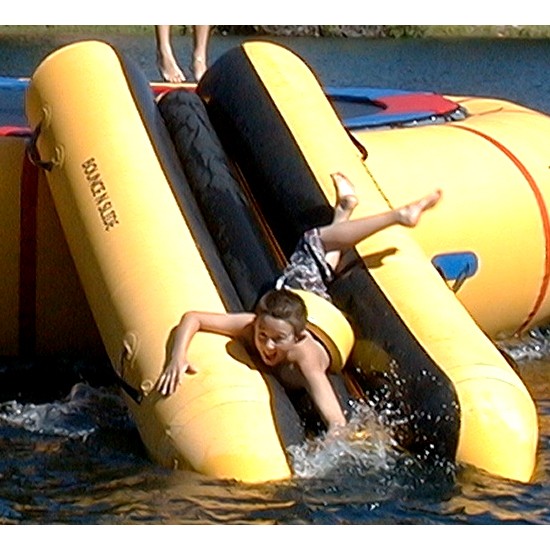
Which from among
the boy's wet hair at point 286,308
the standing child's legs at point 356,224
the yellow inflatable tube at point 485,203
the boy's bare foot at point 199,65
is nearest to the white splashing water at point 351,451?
the boy's wet hair at point 286,308

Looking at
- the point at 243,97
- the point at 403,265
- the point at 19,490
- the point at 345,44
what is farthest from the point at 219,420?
the point at 345,44

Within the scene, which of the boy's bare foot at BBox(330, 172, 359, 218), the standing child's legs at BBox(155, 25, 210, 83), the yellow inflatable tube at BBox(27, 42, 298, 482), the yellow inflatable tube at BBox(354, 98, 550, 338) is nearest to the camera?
the yellow inflatable tube at BBox(27, 42, 298, 482)

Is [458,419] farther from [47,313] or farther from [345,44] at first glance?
[345,44]

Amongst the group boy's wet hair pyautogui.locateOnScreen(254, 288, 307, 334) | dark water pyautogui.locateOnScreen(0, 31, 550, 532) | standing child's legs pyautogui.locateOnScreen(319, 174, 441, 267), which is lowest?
dark water pyautogui.locateOnScreen(0, 31, 550, 532)

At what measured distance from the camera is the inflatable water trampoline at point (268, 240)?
356cm

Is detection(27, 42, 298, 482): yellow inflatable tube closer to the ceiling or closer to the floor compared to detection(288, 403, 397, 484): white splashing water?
closer to the ceiling

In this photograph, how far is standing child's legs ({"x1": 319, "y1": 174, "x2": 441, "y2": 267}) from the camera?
13.3ft

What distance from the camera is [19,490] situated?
3594 mm

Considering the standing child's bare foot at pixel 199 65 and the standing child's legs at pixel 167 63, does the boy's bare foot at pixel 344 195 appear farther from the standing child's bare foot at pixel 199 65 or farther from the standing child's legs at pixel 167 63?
the standing child's legs at pixel 167 63

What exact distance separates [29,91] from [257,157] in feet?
2.89

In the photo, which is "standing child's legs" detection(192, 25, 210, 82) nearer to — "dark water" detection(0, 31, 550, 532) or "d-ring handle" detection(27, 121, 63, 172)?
"d-ring handle" detection(27, 121, 63, 172)

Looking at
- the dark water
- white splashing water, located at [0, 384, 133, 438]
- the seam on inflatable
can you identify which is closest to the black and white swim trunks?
the dark water

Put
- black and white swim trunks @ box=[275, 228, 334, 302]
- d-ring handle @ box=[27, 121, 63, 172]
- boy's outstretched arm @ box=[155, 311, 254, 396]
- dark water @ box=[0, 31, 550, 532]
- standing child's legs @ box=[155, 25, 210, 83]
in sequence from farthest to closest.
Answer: standing child's legs @ box=[155, 25, 210, 83] < d-ring handle @ box=[27, 121, 63, 172] < black and white swim trunks @ box=[275, 228, 334, 302] < boy's outstretched arm @ box=[155, 311, 254, 396] < dark water @ box=[0, 31, 550, 532]

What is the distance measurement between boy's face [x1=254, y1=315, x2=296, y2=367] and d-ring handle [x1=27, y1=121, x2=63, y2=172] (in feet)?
3.55
